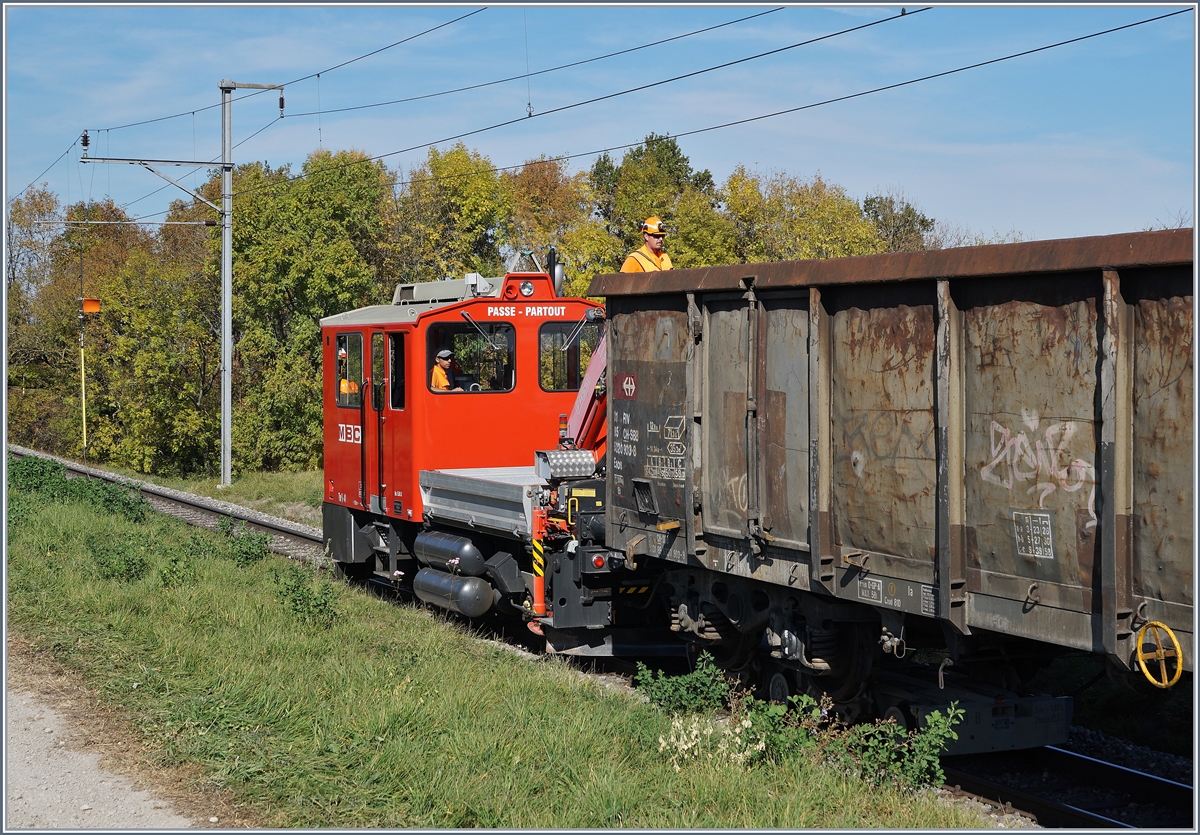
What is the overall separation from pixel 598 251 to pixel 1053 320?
31642 mm

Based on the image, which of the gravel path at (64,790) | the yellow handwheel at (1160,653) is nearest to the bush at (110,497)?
the gravel path at (64,790)

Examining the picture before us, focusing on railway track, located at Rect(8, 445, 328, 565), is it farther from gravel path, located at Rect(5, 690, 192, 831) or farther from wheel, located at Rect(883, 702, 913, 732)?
wheel, located at Rect(883, 702, 913, 732)

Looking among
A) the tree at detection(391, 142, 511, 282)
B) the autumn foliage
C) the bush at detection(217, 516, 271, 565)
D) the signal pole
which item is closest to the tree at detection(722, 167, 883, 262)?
the autumn foliage

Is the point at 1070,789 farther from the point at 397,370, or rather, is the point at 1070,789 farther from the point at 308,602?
the point at 397,370

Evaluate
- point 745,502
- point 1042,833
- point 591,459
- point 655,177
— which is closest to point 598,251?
point 655,177

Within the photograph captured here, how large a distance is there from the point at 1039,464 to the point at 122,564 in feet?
34.1

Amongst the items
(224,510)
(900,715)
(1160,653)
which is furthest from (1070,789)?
(224,510)

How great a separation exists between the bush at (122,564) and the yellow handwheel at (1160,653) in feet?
34.7

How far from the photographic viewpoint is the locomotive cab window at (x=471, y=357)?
12.2 metres

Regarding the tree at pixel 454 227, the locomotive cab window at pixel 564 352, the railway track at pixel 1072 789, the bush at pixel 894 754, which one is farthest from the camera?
the tree at pixel 454 227

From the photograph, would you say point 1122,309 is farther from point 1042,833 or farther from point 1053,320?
point 1042,833

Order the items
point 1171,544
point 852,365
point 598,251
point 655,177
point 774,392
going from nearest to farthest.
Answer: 1. point 1171,544
2. point 852,365
3. point 774,392
4. point 598,251
5. point 655,177

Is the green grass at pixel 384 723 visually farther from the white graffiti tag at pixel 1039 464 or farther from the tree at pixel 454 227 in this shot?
the tree at pixel 454 227

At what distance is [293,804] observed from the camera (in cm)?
618
